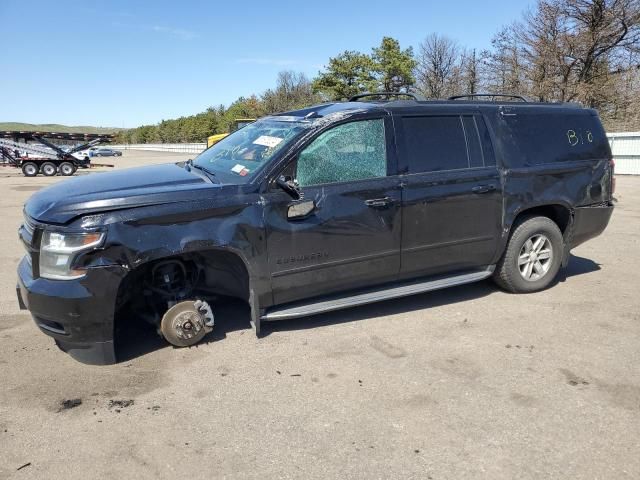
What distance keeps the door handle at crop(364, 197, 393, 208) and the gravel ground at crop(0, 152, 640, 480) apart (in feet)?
3.54

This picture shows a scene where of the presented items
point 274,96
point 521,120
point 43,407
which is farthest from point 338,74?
point 43,407

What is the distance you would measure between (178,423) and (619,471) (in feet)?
7.93

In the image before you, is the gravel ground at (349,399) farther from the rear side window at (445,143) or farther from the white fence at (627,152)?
the white fence at (627,152)

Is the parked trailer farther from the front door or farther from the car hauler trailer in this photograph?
the front door

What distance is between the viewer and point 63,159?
1086 inches

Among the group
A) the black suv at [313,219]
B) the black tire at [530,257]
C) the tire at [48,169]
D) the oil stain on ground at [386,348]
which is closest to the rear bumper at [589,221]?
the black suv at [313,219]

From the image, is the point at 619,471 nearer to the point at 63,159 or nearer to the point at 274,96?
the point at 63,159

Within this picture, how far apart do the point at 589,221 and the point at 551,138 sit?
3.39ft

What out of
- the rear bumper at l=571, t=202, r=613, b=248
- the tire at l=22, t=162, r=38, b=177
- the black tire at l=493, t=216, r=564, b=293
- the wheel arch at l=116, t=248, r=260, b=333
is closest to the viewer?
the wheel arch at l=116, t=248, r=260, b=333

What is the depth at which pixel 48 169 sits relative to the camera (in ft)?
88.7

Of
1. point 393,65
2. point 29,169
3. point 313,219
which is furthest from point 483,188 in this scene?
point 393,65

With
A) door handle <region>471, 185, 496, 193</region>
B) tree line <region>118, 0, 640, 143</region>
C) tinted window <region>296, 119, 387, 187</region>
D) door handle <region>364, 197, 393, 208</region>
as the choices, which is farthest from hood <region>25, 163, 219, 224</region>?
tree line <region>118, 0, 640, 143</region>

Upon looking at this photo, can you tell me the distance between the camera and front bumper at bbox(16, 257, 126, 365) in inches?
138

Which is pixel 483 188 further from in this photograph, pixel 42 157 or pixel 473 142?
pixel 42 157
